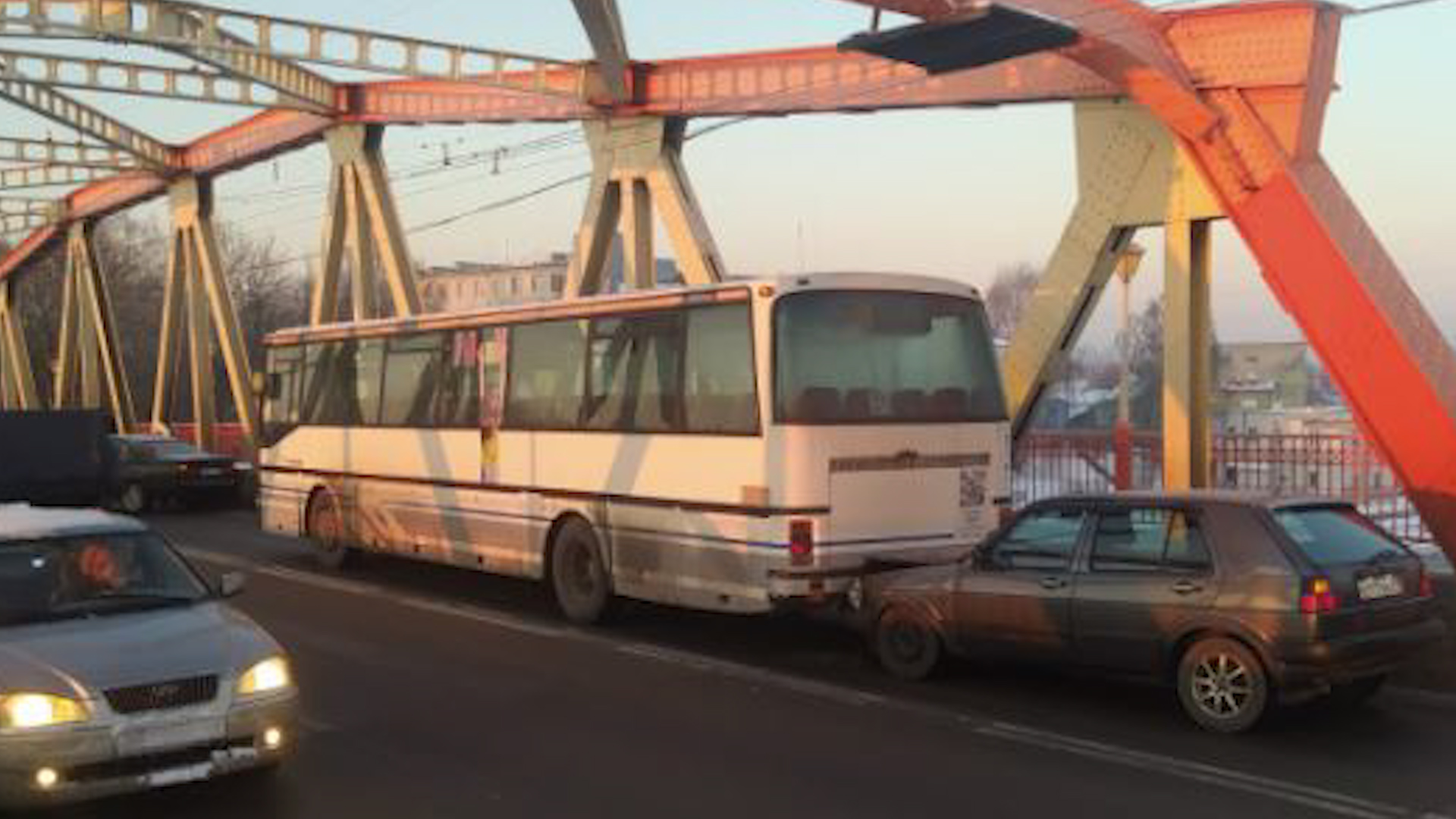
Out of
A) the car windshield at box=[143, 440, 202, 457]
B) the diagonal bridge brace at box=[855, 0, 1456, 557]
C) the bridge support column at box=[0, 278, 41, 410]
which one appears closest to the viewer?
the diagonal bridge brace at box=[855, 0, 1456, 557]

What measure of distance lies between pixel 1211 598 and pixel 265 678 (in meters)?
5.31

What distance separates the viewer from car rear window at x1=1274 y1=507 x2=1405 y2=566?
28.2 feet

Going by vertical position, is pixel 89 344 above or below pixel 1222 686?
above

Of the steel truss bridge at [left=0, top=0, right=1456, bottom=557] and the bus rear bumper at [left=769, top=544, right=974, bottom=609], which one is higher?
the steel truss bridge at [left=0, top=0, right=1456, bottom=557]

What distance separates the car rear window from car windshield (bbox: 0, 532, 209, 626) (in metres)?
6.22

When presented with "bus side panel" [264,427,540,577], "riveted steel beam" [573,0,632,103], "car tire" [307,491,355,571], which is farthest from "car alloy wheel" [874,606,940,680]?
"riveted steel beam" [573,0,632,103]

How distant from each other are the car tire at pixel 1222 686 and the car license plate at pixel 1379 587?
0.76 metres

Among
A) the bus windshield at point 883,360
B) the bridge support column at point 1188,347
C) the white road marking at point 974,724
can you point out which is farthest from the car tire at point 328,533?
the bridge support column at point 1188,347

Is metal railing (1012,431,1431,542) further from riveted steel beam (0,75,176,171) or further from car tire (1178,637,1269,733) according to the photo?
riveted steel beam (0,75,176,171)

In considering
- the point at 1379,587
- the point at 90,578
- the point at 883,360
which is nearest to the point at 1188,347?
the point at 883,360

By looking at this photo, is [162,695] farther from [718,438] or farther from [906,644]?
[718,438]

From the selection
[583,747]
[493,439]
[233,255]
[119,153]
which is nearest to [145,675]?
[583,747]

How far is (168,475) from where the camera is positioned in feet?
90.5

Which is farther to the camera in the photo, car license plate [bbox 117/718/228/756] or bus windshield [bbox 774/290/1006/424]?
bus windshield [bbox 774/290/1006/424]
